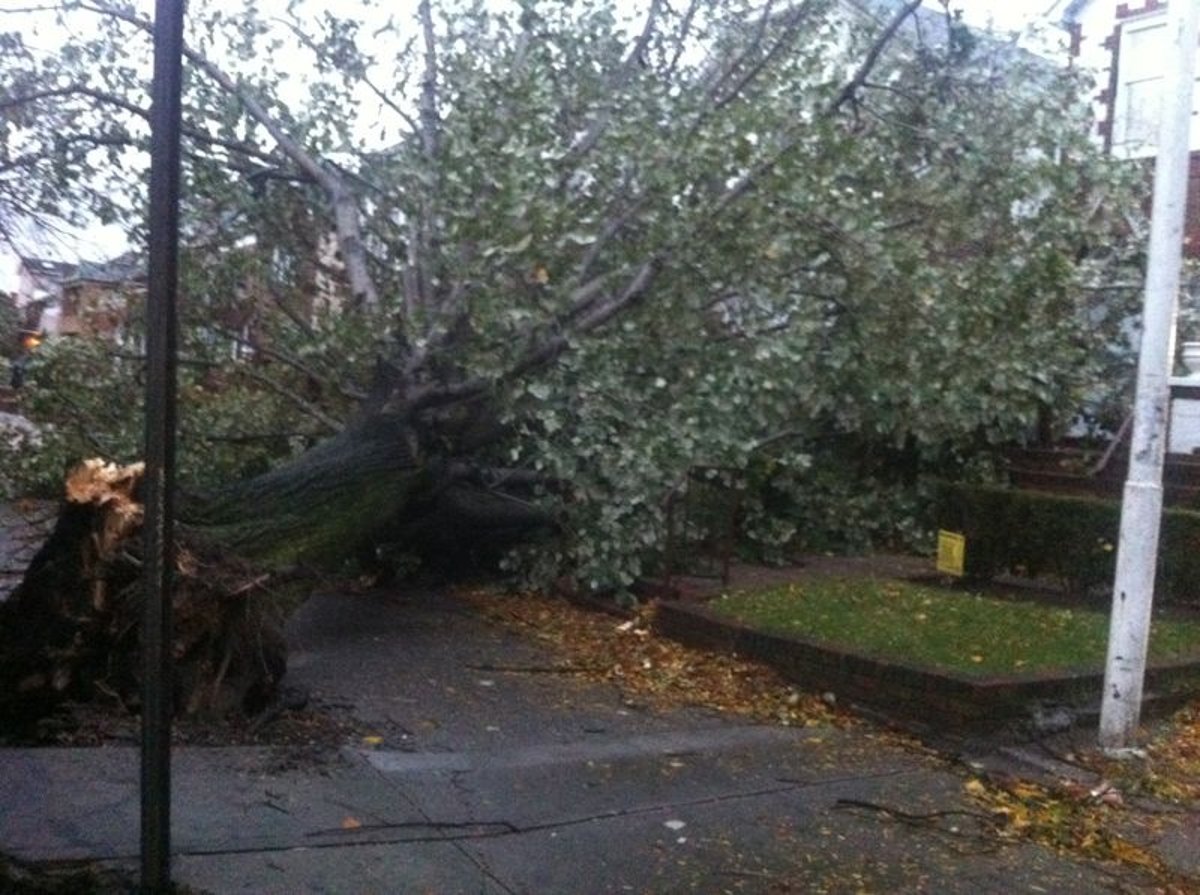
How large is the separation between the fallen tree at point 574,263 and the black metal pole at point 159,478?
148 inches

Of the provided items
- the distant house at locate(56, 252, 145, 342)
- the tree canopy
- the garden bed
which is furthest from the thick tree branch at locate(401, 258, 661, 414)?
the distant house at locate(56, 252, 145, 342)

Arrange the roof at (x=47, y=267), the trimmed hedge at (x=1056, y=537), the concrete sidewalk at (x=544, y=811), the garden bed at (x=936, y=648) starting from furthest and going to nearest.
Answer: the trimmed hedge at (x=1056, y=537) < the roof at (x=47, y=267) < the garden bed at (x=936, y=648) < the concrete sidewalk at (x=544, y=811)

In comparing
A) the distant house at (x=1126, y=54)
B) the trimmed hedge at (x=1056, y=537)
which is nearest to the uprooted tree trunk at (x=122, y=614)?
the trimmed hedge at (x=1056, y=537)

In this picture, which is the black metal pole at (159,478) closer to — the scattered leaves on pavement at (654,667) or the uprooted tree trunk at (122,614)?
the uprooted tree trunk at (122,614)

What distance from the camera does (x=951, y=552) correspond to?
13211mm

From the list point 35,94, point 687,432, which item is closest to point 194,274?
point 35,94

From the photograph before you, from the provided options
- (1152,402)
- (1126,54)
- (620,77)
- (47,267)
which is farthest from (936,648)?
(1126,54)

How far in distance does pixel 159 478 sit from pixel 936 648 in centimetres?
610

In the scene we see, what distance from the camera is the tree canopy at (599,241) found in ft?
34.8

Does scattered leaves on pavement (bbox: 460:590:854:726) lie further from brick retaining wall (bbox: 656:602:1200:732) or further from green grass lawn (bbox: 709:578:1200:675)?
green grass lawn (bbox: 709:578:1200:675)

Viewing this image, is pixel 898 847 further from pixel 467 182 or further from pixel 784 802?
pixel 467 182

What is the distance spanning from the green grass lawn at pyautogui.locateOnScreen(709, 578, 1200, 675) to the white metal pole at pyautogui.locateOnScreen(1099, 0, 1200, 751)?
0.93 m

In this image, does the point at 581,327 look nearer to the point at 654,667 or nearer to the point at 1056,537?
the point at 654,667

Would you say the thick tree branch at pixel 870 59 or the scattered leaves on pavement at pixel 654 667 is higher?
the thick tree branch at pixel 870 59
